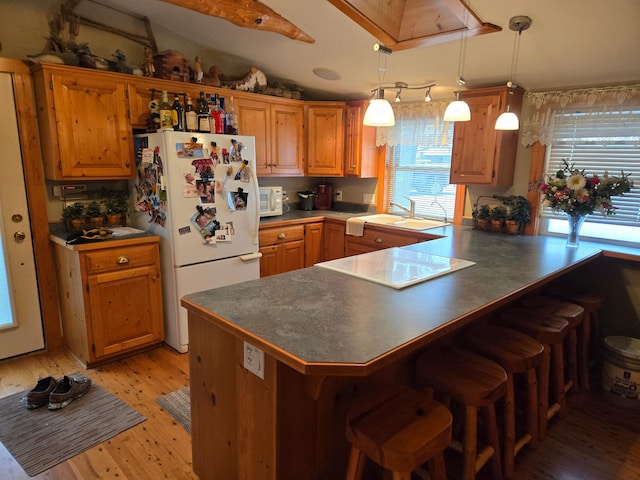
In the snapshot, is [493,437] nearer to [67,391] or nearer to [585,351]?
[585,351]

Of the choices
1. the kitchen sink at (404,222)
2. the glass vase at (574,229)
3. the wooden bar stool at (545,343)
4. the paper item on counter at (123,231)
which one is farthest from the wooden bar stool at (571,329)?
the paper item on counter at (123,231)

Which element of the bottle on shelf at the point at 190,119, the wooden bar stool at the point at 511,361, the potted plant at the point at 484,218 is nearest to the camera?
the wooden bar stool at the point at 511,361

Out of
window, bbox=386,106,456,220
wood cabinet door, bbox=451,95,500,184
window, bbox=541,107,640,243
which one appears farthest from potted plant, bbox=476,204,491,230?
window, bbox=541,107,640,243

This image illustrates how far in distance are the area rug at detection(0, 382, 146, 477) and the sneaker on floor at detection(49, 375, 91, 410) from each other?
0.03m

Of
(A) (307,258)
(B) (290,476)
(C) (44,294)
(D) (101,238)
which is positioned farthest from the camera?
(A) (307,258)

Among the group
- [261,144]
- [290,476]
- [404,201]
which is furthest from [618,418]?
[261,144]

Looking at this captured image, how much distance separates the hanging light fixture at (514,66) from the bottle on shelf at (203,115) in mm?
1999

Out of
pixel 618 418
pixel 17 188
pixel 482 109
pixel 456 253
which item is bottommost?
pixel 618 418

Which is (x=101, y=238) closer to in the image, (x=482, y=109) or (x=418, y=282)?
(x=418, y=282)

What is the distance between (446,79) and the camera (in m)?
3.25

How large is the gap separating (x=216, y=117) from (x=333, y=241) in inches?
66.5

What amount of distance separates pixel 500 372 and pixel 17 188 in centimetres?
318

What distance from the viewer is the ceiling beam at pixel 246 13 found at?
273 cm

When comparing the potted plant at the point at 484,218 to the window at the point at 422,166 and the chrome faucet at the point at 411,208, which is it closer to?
the window at the point at 422,166
